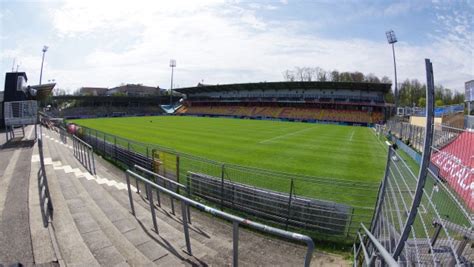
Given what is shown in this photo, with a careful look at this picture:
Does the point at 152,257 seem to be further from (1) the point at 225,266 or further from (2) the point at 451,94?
(2) the point at 451,94

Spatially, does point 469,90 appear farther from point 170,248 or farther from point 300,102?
point 300,102

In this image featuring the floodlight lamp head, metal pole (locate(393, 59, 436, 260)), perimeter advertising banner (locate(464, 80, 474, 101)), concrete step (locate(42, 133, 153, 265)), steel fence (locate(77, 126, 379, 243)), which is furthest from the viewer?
the floodlight lamp head

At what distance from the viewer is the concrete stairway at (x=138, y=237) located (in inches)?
163

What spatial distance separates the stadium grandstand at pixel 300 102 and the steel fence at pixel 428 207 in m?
41.6

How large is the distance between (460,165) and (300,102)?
199 feet

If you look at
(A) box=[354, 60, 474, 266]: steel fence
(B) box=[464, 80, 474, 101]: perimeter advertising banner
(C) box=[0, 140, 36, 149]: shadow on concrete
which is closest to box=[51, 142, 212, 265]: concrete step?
(A) box=[354, 60, 474, 266]: steel fence

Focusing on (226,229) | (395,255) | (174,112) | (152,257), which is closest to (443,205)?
(395,255)

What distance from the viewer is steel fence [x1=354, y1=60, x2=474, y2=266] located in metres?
2.34

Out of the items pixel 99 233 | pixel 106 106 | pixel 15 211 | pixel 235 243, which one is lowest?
pixel 99 233

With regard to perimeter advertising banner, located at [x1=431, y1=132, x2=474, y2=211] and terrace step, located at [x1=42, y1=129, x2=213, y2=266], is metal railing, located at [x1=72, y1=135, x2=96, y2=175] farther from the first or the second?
perimeter advertising banner, located at [x1=431, y1=132, x2=474, y2=211]

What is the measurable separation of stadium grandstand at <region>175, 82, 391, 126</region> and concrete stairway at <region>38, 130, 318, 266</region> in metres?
54.9

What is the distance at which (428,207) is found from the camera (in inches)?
181

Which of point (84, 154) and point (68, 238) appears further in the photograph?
point (84, 154)

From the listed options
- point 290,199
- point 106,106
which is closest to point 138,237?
point 290,199
